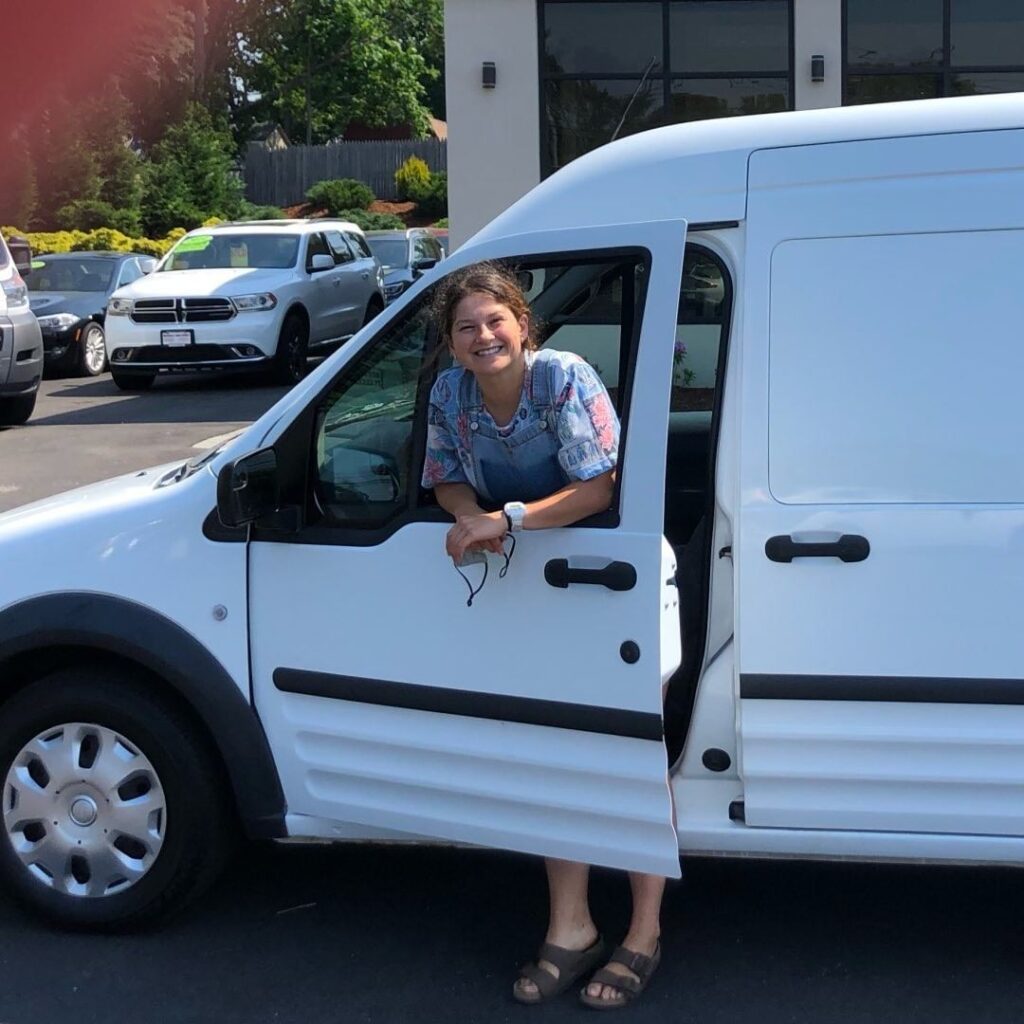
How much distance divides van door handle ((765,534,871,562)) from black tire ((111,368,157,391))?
13496 mm

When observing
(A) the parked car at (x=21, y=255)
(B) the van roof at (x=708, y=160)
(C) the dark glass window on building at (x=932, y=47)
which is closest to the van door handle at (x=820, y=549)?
(B) the van roof at (x=708, y=160)

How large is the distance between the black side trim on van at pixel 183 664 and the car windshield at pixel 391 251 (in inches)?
740

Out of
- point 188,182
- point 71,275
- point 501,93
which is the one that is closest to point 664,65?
point 501,93

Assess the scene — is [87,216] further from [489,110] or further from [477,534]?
[477,534]

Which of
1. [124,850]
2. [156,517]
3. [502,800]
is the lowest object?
[124,850]

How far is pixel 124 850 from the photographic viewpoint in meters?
3.63

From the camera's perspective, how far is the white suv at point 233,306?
15219 millimetres

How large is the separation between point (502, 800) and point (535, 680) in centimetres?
30

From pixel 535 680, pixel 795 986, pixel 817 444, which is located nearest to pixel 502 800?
pixel 535 680

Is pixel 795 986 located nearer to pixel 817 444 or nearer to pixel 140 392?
pixel 817 444

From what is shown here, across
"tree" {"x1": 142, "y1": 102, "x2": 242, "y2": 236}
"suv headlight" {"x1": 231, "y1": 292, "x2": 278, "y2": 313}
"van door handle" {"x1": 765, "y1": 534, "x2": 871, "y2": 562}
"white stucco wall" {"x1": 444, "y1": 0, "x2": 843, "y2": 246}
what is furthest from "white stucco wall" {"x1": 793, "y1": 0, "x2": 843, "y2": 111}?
"tree" {"x1": 142, "y1": 102, "x2": 242, "y2": 236}

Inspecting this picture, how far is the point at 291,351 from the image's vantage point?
1588 centimetres

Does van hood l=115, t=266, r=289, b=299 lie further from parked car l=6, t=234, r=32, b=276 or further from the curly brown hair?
the curly brown hair

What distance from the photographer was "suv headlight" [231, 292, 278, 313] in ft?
50.0
